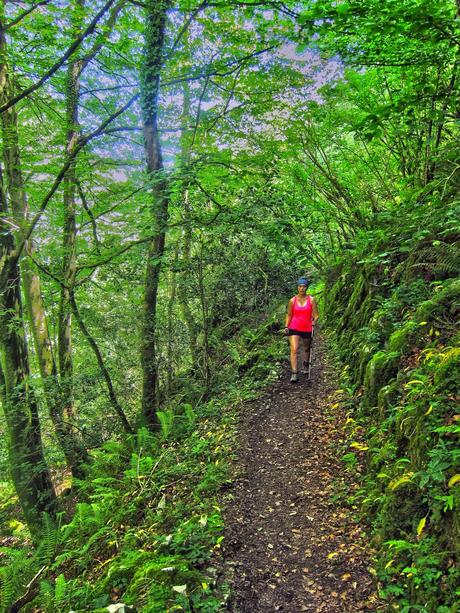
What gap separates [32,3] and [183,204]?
12.9 ft

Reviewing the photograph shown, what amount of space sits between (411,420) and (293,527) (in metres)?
1.76

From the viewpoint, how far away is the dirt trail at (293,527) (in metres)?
3.27

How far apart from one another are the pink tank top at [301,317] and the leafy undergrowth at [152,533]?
1.29m

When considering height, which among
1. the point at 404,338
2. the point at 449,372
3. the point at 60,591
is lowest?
the point at 60,591

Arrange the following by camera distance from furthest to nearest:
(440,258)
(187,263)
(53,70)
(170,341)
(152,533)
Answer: (170,341), (187,263), (53,70), (440,258), (152,533)

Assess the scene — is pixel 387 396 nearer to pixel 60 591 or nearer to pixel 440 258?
pixel 440 258

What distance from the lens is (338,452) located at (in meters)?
4.98

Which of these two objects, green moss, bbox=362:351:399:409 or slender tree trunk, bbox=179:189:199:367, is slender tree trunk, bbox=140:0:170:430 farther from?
green moss, bbox=362:351:399:409

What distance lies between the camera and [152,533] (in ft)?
14.4

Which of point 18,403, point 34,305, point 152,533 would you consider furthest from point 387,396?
point 34,305

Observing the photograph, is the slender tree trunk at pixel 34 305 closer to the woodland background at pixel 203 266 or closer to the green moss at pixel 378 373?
the woodland background at pixel 203 266

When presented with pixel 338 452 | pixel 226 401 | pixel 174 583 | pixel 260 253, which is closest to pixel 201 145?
pixel 260 253

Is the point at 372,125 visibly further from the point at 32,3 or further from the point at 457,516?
the point at 32,3

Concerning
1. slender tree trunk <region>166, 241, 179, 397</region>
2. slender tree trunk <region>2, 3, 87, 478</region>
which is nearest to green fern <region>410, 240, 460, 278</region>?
slender tree trunk <region>166, 241, 179, 397</region>
